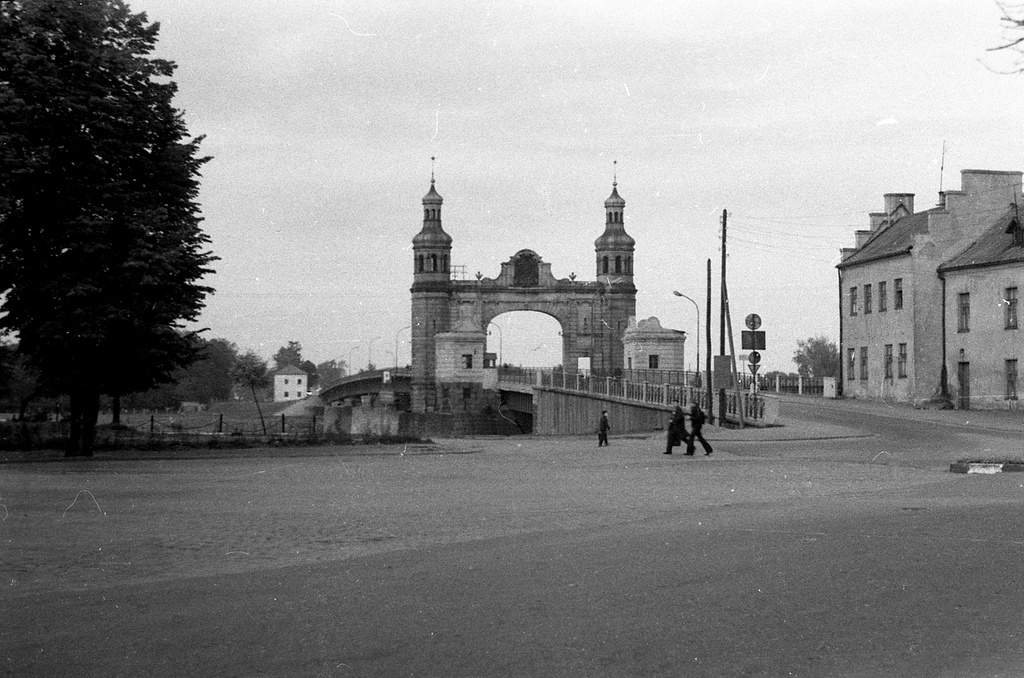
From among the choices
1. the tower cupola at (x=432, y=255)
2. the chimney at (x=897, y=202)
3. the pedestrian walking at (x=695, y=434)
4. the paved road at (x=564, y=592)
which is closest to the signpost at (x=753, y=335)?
the pedestrian walking at (x=695, y=434)

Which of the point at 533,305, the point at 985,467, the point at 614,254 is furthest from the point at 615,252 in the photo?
the point at 985,467

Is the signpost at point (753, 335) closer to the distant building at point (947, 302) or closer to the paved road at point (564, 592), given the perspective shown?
the distant building at point (947, 302)

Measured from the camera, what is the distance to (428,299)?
412 feet

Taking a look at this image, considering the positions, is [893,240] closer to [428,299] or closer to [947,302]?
[947,302]

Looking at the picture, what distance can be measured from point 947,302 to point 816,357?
10856 cm

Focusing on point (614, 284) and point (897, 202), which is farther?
point (614, 284)

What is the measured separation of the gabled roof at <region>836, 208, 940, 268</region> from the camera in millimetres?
61688

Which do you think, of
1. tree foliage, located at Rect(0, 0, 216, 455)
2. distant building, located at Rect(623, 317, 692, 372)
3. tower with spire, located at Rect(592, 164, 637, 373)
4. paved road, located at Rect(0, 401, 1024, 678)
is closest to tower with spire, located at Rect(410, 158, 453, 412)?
tower with spire, located at Rect(592, 164, 637, 373)

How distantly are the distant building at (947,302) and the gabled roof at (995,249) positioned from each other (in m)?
0.06

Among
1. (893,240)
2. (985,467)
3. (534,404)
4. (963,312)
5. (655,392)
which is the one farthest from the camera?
(534,404)

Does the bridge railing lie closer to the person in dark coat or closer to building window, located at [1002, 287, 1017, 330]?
the person in dark coat

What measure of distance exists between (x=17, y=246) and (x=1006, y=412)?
38168 mm

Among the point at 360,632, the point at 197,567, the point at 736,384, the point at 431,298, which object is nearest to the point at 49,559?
the point at 197,567

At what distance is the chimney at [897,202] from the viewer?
73062 mm
